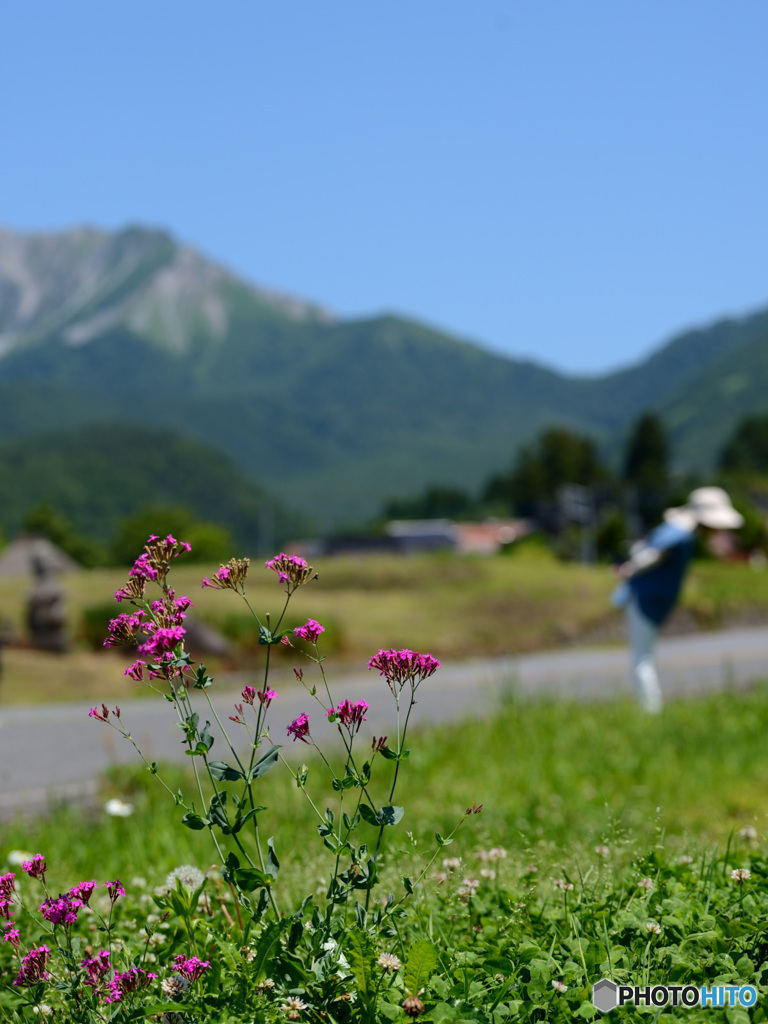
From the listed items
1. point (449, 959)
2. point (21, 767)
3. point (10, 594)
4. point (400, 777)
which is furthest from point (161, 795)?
point (10, 594)

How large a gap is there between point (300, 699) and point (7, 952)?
896 centimetres

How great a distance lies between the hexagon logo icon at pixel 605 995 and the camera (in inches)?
86.8

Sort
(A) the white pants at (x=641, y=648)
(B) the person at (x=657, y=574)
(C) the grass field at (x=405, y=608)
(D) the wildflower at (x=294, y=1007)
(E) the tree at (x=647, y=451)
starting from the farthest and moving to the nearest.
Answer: (E) the tree at (x=647, y=451) < (C) the grass field at (x=405, y=608) < (B) the person at (x=657, y=574) < (A) the white pants at (x=641, y=648) < (D) the wildflower at (x=294, y=1007)

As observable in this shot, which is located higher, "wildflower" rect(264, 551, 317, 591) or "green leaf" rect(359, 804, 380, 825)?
"wildflower" rect(264, 551, 317, 591)

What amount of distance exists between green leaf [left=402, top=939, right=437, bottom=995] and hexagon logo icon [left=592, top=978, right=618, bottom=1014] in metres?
0.32

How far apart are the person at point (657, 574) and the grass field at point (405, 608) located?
5902mm

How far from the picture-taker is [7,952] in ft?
9.95

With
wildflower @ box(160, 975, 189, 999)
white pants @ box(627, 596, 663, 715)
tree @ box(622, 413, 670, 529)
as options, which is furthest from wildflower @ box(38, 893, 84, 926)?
tree @ box(622, 413, 670, 529)

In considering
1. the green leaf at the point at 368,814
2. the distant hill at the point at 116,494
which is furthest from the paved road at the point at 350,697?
the distant hill at the point at 116,494

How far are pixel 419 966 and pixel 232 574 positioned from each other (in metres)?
0.87

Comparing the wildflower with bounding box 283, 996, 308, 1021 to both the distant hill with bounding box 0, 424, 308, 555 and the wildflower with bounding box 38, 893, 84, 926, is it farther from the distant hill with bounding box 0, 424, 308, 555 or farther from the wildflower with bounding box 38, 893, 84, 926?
the distant hill with bounding box 0, 424, 308, 555

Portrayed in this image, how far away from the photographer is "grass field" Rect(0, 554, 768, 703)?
1450 cm

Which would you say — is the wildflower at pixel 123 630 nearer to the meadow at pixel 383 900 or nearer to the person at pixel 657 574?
the meadow at pixel 383 900

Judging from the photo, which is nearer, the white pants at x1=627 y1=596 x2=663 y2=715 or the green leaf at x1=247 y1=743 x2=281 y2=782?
the green leaf at x1=247 y1=743 x2=281 y2=782
